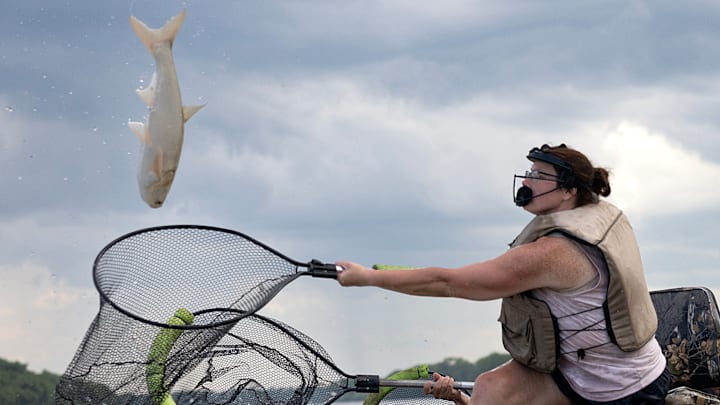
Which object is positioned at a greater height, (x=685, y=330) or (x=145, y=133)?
(x=145, y=133)

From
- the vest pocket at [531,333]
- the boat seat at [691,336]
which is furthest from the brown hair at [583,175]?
the boat seat at [691,336]

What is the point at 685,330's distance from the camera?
7055 mm

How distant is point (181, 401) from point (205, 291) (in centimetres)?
72

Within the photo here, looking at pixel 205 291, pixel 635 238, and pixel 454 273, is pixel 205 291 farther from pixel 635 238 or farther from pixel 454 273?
pixel 635 238

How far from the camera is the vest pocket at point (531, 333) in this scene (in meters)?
6.36

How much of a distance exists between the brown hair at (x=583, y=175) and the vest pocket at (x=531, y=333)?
0.73 metres

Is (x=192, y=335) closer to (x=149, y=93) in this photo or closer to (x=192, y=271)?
(x=192, y=271)

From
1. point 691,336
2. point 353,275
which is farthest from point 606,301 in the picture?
point 353,275

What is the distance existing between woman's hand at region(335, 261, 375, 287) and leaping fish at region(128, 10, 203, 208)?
1.09 meters

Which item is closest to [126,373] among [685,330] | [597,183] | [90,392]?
[90,392]

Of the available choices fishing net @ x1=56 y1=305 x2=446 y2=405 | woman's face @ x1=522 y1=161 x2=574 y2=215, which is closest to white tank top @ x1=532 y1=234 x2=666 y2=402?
woman's face @ x1=522 y1=161 x2=574 y2=215

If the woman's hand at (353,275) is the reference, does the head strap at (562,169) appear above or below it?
above

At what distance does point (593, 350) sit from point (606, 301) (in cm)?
31

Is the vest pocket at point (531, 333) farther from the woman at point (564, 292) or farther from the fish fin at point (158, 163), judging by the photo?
the fish fin at point (158, 163)
